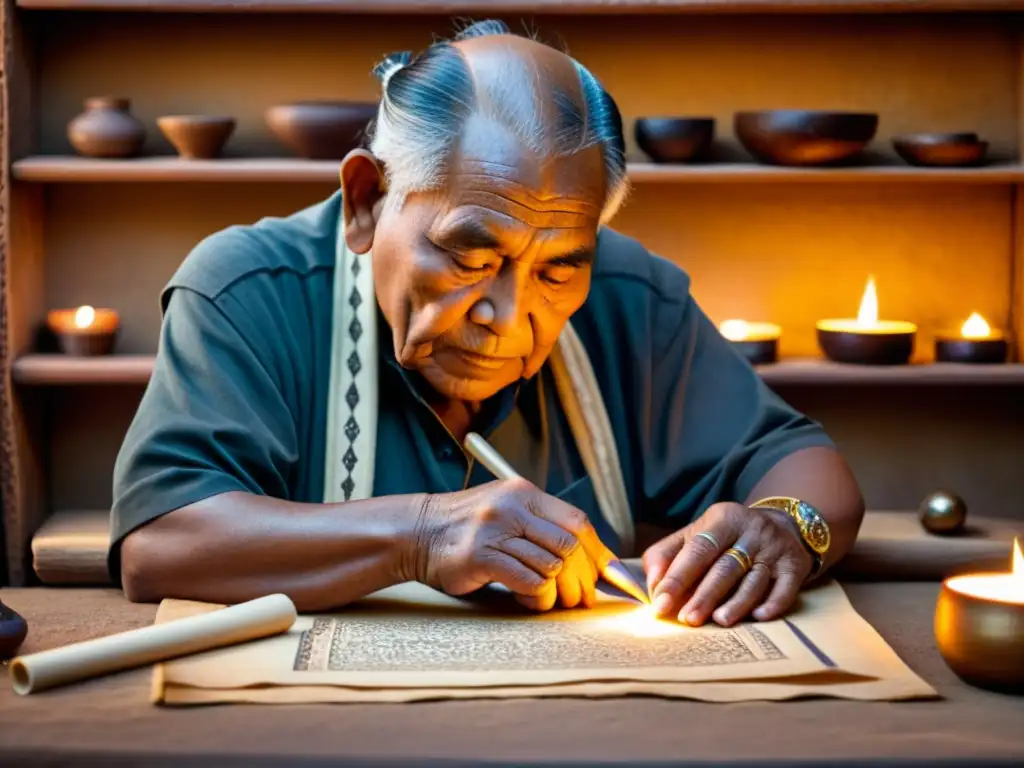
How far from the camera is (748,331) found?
3646mm

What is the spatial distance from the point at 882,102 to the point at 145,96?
81.0 inches

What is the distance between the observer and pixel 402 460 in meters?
2.37

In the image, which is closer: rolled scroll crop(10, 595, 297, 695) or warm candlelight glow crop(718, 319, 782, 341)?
rolled scroll crop(10, 595, 297, 695)

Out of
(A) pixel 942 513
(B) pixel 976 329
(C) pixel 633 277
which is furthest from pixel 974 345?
(C) pixel 633 277

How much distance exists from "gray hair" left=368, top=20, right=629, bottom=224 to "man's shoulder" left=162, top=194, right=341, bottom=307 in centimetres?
31

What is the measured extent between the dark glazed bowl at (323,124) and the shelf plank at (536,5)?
0.25 meters

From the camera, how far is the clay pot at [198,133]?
11.6 ft

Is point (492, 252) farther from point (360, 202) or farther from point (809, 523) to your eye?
point (809, 523)

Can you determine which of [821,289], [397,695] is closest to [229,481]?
[397,695]

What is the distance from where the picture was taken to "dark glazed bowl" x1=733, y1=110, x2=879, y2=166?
11.4 ft

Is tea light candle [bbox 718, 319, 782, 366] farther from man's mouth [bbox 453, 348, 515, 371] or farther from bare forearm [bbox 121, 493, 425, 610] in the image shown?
bare forearm [bbox 121, 493, 425, 610]

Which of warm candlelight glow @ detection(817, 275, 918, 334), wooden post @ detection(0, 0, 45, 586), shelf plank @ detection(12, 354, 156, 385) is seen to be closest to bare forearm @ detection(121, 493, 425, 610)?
shelf plank @ detection(12, 354, 156, 385)

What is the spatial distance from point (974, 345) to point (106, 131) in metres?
2.34

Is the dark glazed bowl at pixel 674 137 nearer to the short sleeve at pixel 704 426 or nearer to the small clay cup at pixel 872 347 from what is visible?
the small clay cup at pixel 872 347
